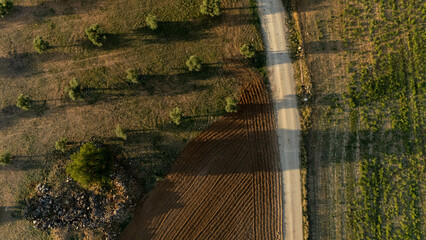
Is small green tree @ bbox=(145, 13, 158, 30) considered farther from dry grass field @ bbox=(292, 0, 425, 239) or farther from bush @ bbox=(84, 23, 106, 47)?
dry grass field @ bbox=(292, 0, 425, 239)

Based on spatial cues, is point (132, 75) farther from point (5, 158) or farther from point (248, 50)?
point (5, 158)

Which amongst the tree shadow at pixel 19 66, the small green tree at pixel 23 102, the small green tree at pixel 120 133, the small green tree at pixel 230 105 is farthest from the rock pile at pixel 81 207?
the small green tree at pixel 230 105

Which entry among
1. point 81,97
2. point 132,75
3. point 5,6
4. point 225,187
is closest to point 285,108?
point 225,187

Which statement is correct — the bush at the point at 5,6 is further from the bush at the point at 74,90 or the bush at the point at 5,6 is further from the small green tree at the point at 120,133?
the small green tree at the point at 120,133

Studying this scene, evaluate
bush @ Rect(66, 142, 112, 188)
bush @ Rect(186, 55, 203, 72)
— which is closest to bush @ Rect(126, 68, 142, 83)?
bush @ Rect(186, 55, 203, 72)

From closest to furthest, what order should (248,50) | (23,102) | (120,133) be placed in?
(120,133) < (23,102) < (248,50)
